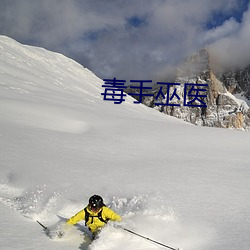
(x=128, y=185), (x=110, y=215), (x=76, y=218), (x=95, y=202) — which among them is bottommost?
(x=76, y=218)

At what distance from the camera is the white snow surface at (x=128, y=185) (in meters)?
5.29

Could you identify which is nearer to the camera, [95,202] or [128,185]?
[95,202]

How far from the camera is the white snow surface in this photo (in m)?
5.29

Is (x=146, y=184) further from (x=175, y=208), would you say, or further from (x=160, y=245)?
(x=160, y=245)

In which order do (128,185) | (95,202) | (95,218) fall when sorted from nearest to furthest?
(95,202)
(95,218)
(128,185)

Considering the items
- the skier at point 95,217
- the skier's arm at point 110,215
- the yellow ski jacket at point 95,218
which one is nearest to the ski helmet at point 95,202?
the skier at point 95,217

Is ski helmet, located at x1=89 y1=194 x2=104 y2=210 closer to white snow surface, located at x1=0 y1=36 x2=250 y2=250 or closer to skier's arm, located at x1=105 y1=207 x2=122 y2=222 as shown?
skier's arm, located at x1=105 y1=207 x2=122 y2=222

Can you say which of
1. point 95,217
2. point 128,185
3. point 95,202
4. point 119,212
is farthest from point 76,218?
point 128,185

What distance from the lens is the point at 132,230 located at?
5.57 metres

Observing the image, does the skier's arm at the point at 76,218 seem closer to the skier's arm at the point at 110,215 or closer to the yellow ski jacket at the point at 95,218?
the yellow ski jacket at the point at 95,218

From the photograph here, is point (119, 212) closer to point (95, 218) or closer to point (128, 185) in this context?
point (95, 218)

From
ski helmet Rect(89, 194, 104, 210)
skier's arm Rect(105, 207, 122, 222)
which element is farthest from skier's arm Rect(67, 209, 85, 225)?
skier's arm Rect(105, 207, 122, 222)

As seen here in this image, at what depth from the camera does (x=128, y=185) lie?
7754mm

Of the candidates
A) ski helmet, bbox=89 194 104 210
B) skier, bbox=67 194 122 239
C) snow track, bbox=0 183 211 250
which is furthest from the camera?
skier, bbox=67 194 122 239
